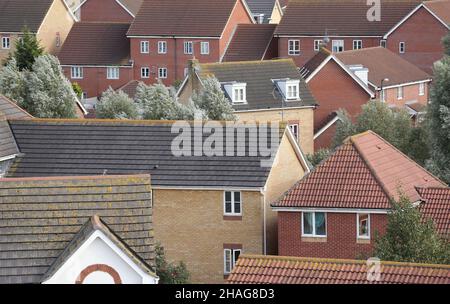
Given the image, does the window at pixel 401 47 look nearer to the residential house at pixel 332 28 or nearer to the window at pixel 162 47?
the residential house at pixel 332 28

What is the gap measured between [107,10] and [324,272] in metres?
86.6

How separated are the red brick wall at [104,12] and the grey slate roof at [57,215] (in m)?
81.8

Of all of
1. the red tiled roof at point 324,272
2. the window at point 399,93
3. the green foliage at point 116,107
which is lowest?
the red tiled roof at point 324,272

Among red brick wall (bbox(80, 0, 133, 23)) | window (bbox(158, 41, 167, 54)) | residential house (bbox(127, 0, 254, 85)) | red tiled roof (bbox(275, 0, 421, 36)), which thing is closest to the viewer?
red tiled roof (bbox(275, 0, 421, 36))

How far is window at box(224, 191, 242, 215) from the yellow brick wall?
0.13 meters

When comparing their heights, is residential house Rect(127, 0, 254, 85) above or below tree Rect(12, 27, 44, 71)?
above

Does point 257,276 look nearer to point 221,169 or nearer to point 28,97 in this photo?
point 221,169

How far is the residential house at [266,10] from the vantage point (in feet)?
360

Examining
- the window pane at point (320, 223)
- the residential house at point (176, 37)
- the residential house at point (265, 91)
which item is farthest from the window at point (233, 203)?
the residential house at point (176, 37)

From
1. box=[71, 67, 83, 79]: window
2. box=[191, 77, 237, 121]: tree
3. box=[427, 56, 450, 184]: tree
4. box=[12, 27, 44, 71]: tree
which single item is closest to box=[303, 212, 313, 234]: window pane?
box=[427, 56, 450, 184]: tree

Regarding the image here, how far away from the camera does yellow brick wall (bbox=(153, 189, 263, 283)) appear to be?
1636 inches

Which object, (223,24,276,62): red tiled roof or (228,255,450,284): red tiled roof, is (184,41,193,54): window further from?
(228,255,450,284): red tiled roof
